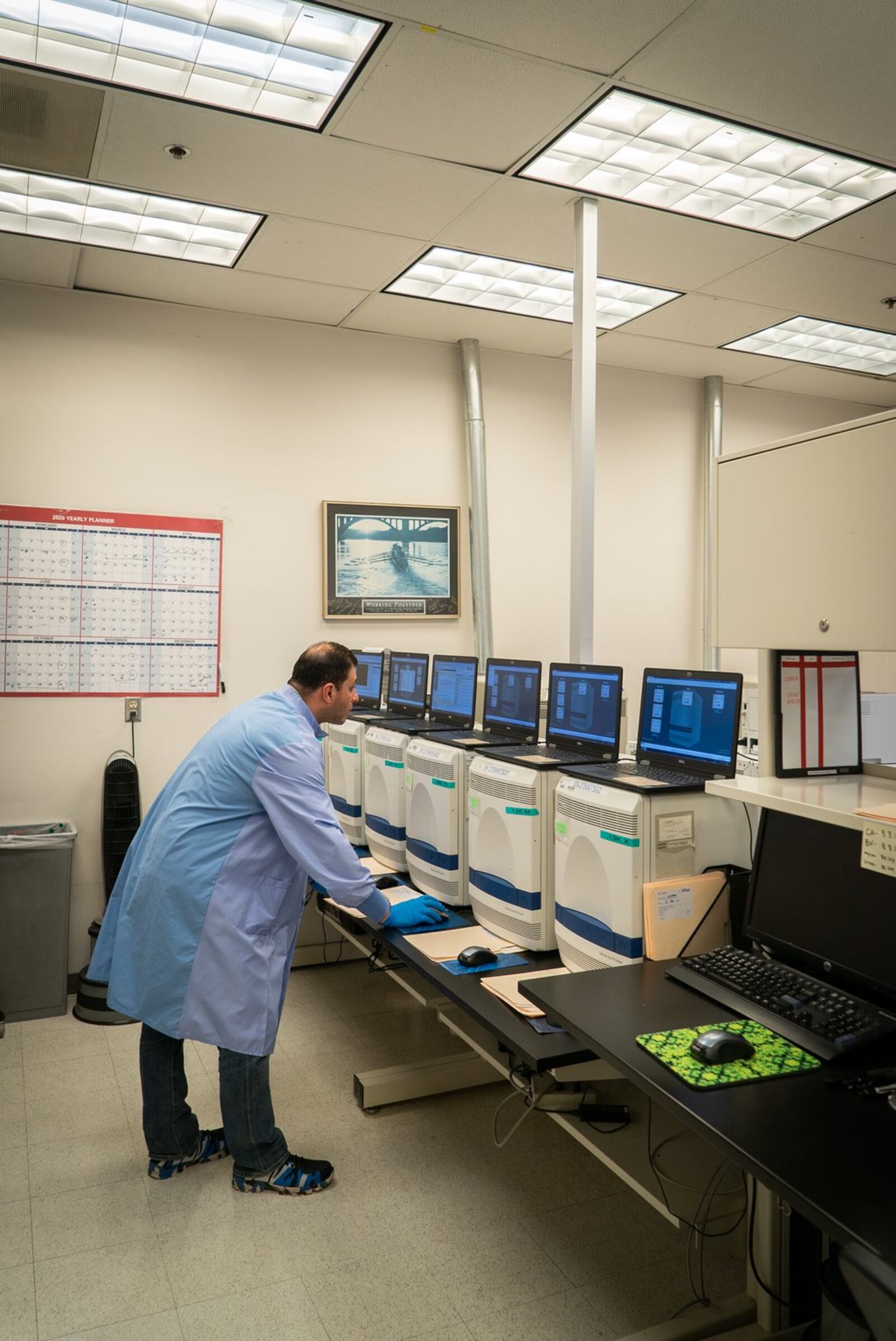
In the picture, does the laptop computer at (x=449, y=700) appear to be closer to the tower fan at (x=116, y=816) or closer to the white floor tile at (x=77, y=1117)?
the tower fan at (x=116, y=816)

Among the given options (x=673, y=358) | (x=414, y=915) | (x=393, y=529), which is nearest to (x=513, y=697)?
(x=414, y=915)

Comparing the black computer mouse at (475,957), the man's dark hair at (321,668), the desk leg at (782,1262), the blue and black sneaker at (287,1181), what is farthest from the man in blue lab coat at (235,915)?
the desk leg at (782,1262)

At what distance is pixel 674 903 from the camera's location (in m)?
2.09

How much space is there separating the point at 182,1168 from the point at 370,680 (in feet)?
6.86

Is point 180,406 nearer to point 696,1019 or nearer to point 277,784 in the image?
point 277,784

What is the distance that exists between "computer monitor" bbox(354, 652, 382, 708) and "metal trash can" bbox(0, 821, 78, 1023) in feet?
4.34

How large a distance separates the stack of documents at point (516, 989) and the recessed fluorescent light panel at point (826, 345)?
3.49 m

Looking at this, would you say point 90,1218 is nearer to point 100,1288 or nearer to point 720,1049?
point 100,1288

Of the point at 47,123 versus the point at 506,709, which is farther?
the point at 506,709

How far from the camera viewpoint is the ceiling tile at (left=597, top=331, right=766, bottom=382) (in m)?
4.81

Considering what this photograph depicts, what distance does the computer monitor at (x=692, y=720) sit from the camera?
2.20 meters

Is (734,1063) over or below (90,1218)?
over

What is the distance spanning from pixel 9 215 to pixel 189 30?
135 cm

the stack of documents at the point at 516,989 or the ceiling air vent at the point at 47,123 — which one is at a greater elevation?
the ceiling air vent at the point at 47,123
